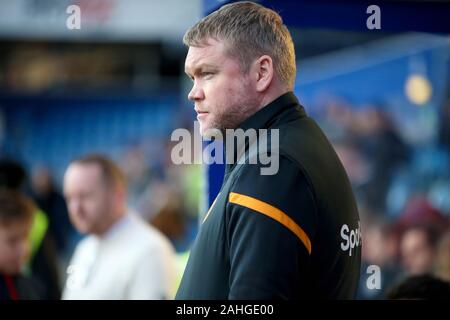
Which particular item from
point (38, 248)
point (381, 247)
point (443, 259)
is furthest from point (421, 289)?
point (38, 248)

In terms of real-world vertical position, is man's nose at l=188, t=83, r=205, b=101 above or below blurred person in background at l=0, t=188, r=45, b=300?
above

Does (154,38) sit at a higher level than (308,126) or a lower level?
higher

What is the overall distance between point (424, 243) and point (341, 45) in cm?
283

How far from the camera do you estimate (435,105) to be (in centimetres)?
671

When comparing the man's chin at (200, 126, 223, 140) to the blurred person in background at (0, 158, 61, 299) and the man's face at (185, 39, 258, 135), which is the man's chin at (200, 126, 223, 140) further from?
the blurred person in background at (0, 158, 61, 299)

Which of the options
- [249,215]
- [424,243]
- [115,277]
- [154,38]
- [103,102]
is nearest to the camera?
[249,215]

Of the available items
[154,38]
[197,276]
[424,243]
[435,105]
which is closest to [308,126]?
[197,276]

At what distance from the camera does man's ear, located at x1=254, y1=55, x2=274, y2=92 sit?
2547 mm

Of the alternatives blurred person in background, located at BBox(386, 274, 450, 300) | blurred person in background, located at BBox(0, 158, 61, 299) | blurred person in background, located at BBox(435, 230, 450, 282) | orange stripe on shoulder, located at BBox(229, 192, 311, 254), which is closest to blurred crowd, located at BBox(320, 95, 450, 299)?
blurred person in background, located at BBox(435, 230, 450, 282)

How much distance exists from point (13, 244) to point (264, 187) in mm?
2659

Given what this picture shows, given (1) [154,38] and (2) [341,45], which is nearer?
(2) [341,45]

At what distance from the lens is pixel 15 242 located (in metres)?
4.68

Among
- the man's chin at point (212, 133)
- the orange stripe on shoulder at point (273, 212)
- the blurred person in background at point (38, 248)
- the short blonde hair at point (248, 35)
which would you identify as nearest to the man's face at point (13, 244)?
the blurred person in background at point (38, 248)

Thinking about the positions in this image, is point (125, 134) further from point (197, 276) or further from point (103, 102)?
point (197, 276)
